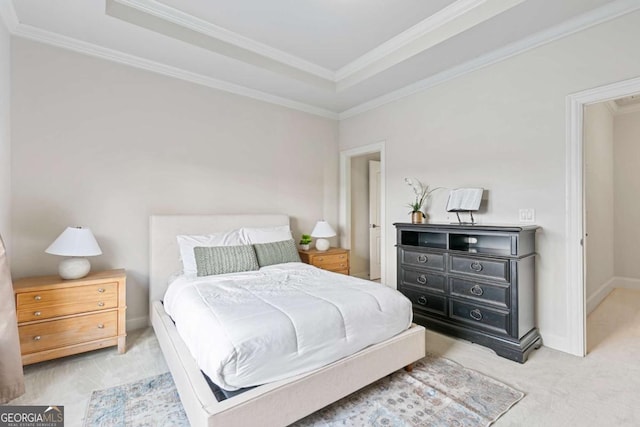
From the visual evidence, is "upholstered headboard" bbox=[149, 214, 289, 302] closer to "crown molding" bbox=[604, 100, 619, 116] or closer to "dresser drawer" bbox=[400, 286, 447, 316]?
"dresser drawer" bbox=[400, 286, 447, 316]

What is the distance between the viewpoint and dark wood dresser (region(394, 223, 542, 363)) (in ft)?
8.13

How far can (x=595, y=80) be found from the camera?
2.41m

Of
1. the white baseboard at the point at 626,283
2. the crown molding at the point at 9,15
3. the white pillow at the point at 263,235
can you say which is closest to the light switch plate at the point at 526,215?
the white pillow at the point at 263,235

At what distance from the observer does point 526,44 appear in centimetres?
273

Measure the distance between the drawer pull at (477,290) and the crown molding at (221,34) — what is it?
292 centimetres

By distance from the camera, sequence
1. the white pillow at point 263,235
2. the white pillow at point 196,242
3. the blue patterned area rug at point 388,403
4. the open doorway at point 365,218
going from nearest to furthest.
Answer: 1. the blue patterned area rug at point 388,403
2. the white pillow at point 196,242
3. the white pillow at point 263,235
4. the open doorway at point 365,218

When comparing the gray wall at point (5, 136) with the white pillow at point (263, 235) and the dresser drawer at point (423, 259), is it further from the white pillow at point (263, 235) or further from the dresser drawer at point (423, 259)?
the dresser drawer at point (423, 259)

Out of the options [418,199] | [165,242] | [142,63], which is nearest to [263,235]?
[165,242]

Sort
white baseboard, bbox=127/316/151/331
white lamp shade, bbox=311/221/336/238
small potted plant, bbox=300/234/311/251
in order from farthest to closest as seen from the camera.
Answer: small potted plant, bbox=300/234/311/251
white lamp shade, bbox=311/221/336/238
white baseboard, bbox=127/316/151/331

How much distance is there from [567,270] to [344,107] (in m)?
3.32

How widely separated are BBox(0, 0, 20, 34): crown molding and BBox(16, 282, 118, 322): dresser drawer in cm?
213

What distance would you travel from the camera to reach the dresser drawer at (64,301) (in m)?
2.23

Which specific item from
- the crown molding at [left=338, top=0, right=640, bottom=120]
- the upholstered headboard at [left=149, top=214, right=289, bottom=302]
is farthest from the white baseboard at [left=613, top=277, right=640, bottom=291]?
the upholstered headboard at [left=149, top=214, right=289, bottom=302]

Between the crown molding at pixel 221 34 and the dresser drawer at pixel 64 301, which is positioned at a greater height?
the crown molding at pixel 221 34
